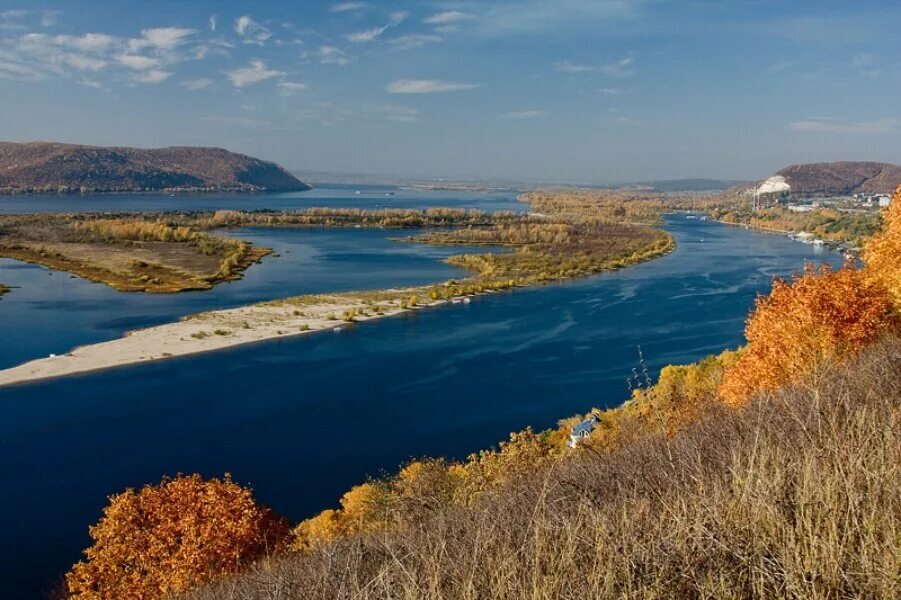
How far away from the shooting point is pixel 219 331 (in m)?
19.9

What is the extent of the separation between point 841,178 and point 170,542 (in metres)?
137

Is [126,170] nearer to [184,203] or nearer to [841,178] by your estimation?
[184,203]

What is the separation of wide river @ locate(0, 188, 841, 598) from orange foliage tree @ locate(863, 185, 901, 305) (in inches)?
266

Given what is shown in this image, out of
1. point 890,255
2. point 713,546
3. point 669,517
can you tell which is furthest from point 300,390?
point 713,546

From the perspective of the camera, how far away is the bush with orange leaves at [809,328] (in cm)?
796

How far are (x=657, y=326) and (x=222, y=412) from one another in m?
13.1

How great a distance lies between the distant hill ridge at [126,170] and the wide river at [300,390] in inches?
3413

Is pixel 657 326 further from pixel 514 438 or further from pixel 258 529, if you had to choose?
pixel 258 529

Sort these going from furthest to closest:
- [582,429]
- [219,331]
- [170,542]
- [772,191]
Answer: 1. [772,191]
2. [219,331]
3. [582,429]
4. [170,542]

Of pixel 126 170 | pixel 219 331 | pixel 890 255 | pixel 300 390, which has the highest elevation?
pixel 126 170

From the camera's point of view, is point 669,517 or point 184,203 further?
point 184,203

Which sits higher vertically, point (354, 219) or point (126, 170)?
point (126, 170)

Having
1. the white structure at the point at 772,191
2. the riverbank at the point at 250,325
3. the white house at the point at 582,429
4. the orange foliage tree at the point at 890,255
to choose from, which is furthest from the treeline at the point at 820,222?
the white house at the point at 582,429

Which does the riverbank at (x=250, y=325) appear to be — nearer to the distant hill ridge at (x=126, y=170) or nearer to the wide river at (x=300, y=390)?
the wide river at (x=300, y=390)
